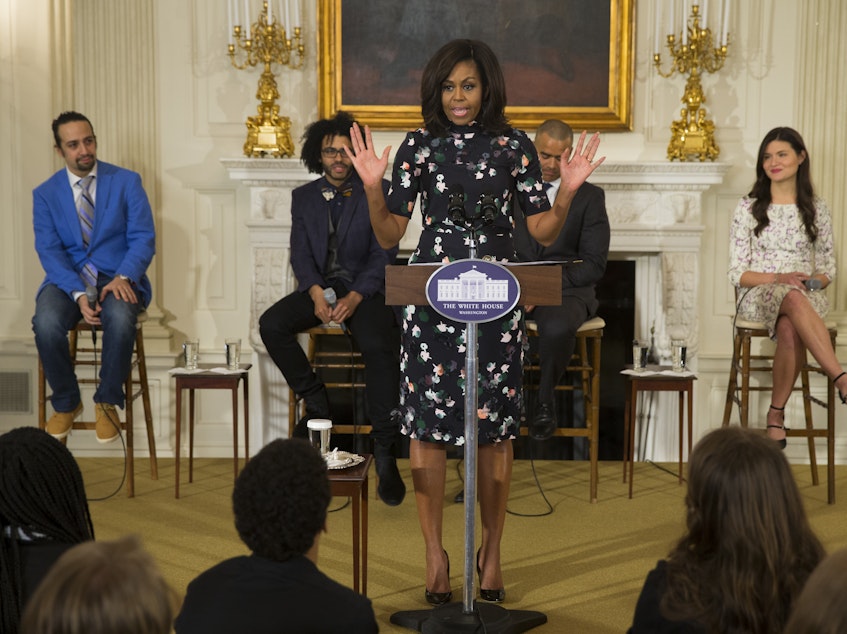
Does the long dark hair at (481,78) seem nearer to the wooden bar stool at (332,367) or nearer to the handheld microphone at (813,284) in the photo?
the wooden bar stool at (332,367)

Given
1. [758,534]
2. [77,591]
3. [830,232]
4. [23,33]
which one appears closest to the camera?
[77,591]

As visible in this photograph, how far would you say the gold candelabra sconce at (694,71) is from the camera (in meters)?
5.55

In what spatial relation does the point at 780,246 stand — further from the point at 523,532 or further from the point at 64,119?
the point at 64,119

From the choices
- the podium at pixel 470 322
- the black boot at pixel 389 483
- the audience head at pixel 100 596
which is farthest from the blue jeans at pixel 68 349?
the audience head at pixel 100 596

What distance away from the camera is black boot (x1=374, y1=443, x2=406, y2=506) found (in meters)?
4.58

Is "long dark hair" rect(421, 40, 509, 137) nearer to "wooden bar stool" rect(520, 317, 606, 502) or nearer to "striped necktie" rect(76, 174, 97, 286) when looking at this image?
"wooden bar stool" rect(520, 317, 606, 502)

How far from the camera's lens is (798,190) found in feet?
16.7

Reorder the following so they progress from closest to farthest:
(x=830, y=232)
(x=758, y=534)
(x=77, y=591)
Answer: (x=77, y=591) < (x=758, y=534) < (x=830, y=232)

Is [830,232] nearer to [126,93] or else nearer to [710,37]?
[710,37]

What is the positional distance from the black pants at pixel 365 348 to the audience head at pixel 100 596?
11.5ft

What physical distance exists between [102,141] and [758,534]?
15.7 ft

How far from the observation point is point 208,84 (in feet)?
18.9

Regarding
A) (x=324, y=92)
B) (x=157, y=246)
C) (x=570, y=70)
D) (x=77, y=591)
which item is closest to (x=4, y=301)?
(x=157, y=246)

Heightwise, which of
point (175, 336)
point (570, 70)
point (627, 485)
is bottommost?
point (627, 485)
